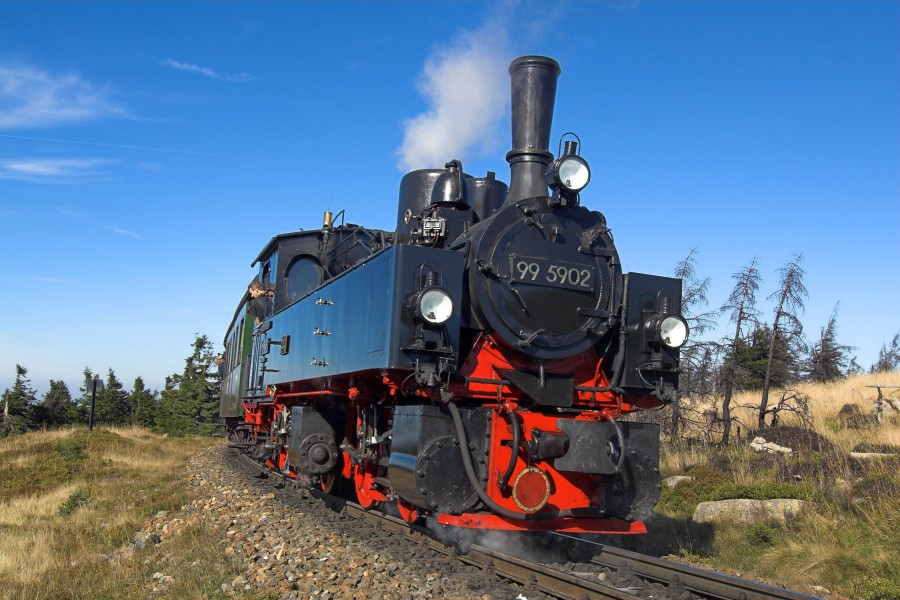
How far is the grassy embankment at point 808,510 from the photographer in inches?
236

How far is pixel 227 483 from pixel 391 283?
685 centimetres

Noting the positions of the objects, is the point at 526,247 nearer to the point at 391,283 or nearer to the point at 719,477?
the point at 391,283

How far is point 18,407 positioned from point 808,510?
3060 cm

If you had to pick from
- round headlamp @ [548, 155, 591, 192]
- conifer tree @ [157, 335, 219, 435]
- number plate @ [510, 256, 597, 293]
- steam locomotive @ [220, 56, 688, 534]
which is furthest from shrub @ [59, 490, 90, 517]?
conifer tree @ [157, 335, 219, 435]

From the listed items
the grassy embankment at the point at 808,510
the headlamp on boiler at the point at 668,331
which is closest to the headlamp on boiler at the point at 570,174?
the headlamp on boiler at the point at 668,331

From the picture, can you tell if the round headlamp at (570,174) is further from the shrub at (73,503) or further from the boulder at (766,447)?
the shrub at (73,503)

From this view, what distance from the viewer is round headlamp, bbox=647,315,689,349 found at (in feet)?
20.7

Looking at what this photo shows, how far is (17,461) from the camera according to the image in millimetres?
16672

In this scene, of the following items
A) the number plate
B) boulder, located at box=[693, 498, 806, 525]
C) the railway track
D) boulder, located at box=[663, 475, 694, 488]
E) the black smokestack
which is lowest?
the railway track

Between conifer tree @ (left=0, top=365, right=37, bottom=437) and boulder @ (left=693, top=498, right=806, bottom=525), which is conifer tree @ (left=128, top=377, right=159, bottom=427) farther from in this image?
boulder @ (left=693, top=498, right=806, bottom=525)

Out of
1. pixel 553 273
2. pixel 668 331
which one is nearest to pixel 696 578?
pixel 668 331

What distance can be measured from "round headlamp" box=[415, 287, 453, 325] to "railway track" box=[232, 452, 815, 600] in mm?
1707

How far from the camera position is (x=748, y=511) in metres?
7.70

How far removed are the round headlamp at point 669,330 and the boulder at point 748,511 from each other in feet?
7.55
